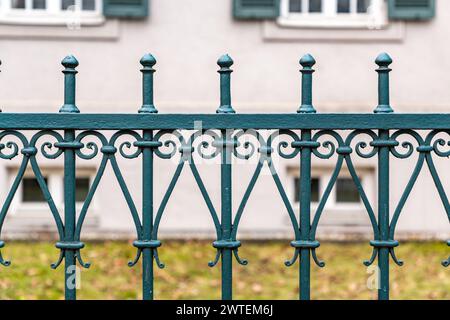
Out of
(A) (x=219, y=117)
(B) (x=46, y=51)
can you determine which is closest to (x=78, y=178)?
(B) (x=46, y=51)

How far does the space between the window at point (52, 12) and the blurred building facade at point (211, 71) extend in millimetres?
10

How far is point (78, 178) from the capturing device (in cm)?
852

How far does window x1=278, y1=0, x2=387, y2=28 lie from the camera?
8.38 metres

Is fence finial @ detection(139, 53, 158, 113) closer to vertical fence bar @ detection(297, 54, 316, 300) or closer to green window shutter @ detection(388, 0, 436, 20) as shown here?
vertical fence bar @ detection(297, 54, 316, 300)

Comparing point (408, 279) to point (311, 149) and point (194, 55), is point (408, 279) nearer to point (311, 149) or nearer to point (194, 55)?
point (194, 55)

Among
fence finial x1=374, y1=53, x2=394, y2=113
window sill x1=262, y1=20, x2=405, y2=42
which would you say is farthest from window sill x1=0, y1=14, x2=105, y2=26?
fence finial x1=374, y1=53, x2=394, y2=113

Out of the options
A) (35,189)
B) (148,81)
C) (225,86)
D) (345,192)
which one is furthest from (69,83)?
(345,192)

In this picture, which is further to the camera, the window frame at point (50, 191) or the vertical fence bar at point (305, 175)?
the window frame at point (50, 191)

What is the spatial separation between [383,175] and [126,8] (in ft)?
17.5

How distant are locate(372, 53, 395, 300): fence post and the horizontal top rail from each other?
67 mm

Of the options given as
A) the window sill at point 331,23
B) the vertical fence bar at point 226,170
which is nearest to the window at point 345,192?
the window sill at point 331,23

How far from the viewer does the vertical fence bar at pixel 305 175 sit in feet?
11.0

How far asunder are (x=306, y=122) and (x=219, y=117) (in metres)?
0.36

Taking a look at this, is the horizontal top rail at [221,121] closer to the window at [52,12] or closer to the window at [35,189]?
the window at [52,12]
